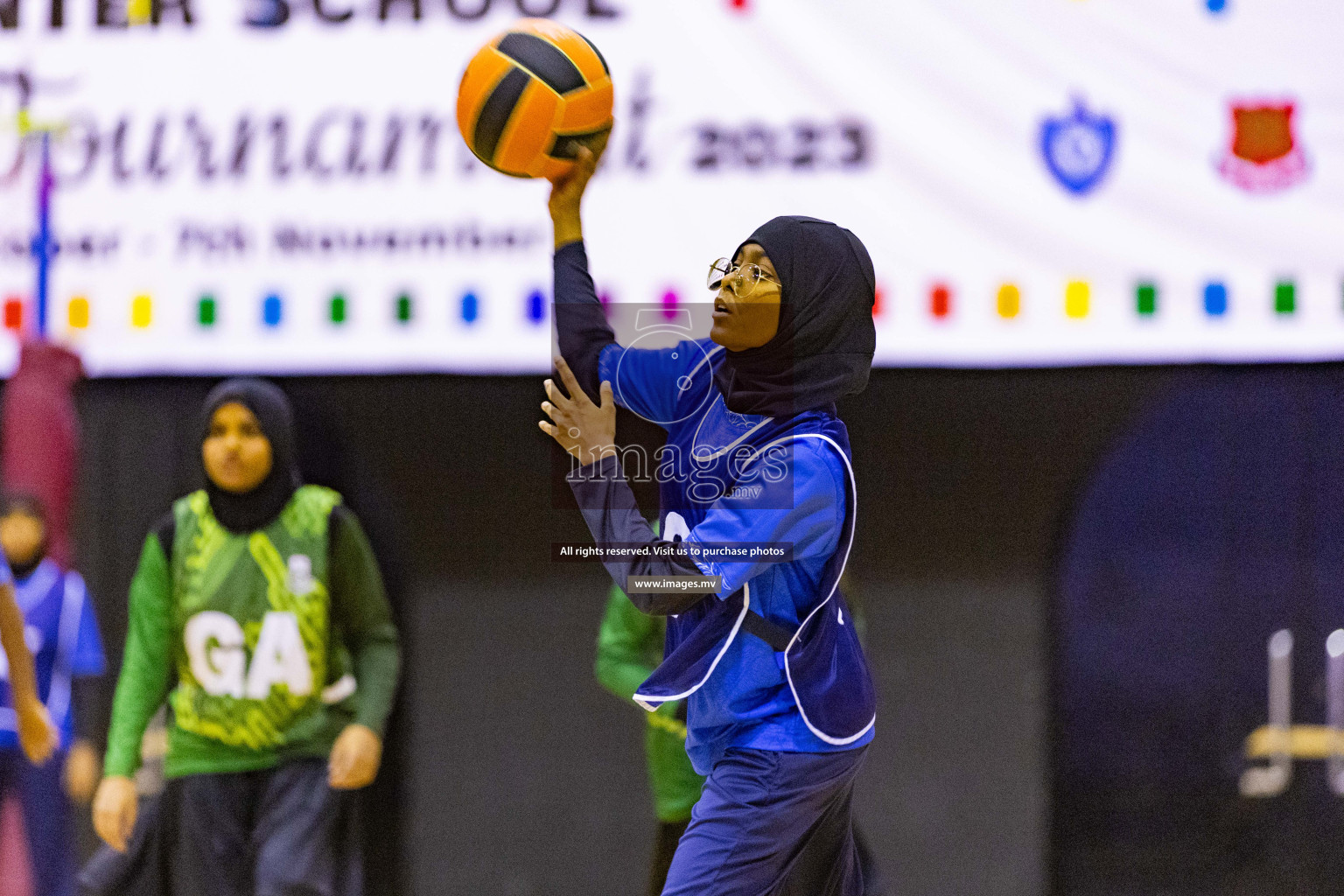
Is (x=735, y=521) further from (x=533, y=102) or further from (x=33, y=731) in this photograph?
(x=33, y=731)

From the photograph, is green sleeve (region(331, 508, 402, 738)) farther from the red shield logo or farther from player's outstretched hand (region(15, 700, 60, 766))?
the red shield logo

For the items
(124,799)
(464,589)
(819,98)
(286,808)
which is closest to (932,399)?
(819,98)

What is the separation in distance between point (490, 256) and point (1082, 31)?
2.10m

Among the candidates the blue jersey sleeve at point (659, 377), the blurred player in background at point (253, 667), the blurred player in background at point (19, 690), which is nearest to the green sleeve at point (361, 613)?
the blurred player in background at point (253, 667)

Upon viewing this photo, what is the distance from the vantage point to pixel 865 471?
4355 mm

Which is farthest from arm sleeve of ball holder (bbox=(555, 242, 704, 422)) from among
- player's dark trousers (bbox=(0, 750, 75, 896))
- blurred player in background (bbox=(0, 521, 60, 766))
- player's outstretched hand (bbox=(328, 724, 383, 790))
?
player's dark trousers (bbox=(0, 750, 75, 896))

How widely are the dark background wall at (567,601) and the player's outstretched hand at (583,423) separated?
5.86ft

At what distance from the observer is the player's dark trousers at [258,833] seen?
3695 mm

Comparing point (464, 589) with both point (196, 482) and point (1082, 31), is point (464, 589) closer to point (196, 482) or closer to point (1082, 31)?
point (196, 482)

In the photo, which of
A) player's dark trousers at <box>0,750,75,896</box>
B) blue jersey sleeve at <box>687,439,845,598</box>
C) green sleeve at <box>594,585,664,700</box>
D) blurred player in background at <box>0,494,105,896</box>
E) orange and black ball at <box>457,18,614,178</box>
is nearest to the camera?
blue jersey sleeve at <box>687,439,845,598</box>

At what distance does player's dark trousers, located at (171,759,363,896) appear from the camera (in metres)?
3.70

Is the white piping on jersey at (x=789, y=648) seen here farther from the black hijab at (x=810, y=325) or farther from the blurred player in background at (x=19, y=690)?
the blurred player in background at (x=19, y=690)

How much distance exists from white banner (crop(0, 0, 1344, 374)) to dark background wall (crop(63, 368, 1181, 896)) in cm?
20

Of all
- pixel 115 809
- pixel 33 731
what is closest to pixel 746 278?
pixel 115 809
